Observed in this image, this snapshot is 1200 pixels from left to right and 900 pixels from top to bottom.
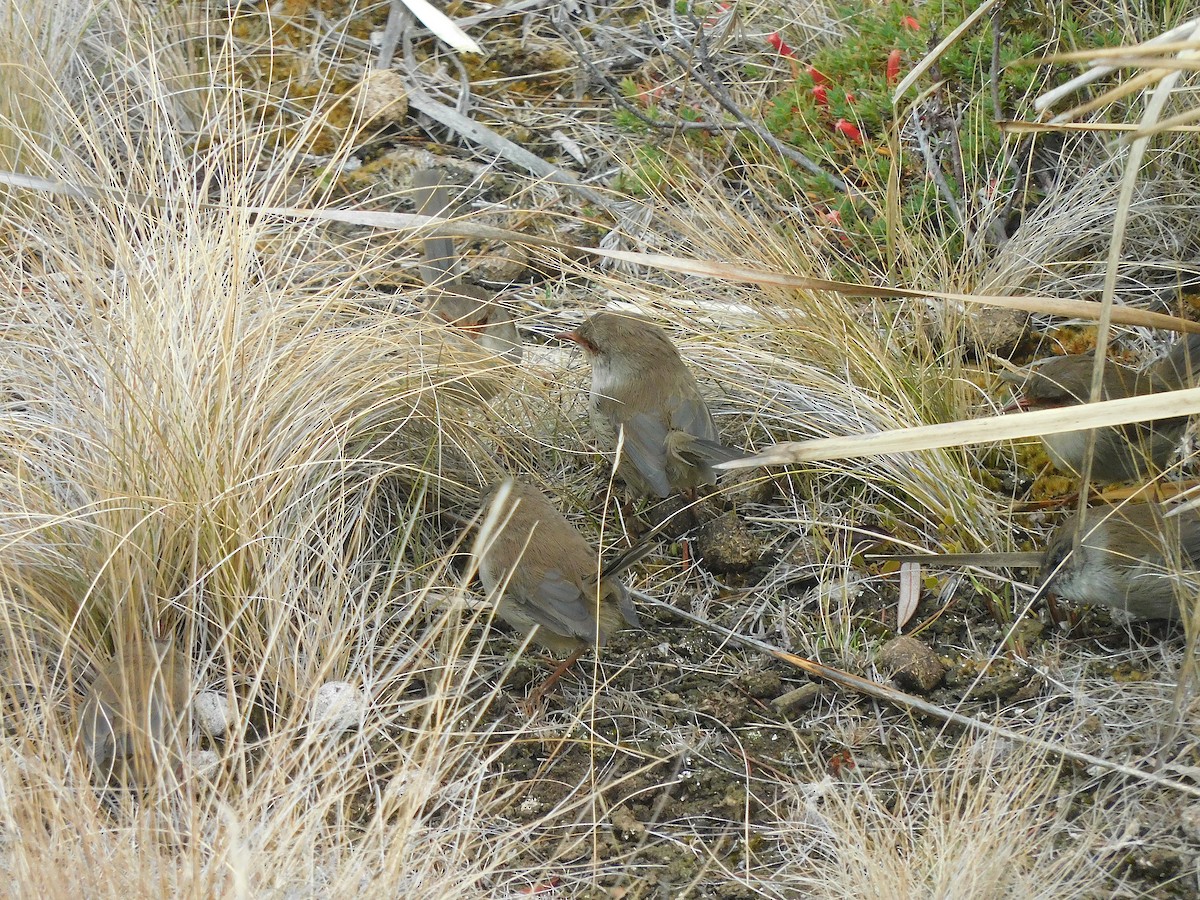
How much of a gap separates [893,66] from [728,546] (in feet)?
7.21

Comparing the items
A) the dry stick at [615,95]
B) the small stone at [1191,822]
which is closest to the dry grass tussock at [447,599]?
the small stone at [1191,822]

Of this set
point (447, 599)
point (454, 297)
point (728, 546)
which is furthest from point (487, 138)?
point (447, 599)

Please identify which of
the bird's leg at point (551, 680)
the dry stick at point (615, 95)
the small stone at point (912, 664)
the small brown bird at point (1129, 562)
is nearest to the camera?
the small brown bird at point (1129, 562)

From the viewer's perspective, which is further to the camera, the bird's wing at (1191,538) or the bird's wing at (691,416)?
the bird's wing at (691,416)

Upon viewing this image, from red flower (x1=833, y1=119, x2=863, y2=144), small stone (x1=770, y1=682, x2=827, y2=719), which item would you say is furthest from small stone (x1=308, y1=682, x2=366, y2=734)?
red flower (x1=833, y1=119, x2=863, y2=144)

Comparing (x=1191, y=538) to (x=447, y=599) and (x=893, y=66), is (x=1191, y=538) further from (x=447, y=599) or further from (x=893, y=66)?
(x=893, y=66)

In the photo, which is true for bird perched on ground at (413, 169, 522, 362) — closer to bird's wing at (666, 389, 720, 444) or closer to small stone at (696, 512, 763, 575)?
bird's wing at (666, 389, 720, 444)

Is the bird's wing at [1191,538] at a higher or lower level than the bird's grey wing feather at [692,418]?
higher

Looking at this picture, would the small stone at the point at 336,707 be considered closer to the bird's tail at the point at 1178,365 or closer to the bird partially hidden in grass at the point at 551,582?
the bird partially hidden in grass at the point at 551,582

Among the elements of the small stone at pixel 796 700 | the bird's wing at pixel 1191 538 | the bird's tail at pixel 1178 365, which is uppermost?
the bird's tail at pixel 1178 365

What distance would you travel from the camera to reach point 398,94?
6.38 metres

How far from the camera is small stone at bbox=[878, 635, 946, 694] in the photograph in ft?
12.0

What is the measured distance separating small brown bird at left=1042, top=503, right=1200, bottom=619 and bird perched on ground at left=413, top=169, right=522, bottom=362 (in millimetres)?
2028

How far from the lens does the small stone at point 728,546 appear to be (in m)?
4.19
